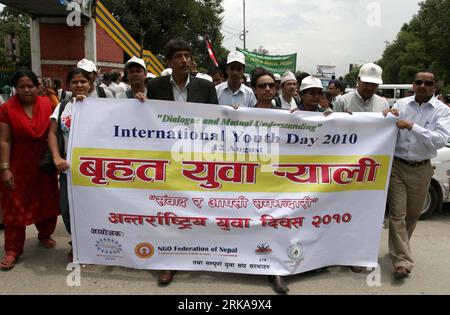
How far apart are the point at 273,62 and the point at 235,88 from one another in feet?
24.8

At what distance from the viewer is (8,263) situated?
3.54 metres

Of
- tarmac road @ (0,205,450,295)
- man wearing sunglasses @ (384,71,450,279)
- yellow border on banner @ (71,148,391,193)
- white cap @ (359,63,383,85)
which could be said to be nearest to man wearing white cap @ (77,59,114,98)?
yellow border on banner @ (71,148,391,193)

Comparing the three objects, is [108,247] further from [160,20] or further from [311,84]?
[160,20]

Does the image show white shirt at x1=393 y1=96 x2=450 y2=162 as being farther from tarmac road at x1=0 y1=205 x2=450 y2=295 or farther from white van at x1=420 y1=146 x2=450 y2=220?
white van at x1=420 y1=146 x2=450 y2=220

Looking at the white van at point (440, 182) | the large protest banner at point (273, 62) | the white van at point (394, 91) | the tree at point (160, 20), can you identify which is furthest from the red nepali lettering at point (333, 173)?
the tree at point (160, 20)

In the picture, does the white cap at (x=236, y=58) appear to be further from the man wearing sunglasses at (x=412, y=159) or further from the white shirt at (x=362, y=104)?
the man wearing sunglasses at (x=412, y=159)

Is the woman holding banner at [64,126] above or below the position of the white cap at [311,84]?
below

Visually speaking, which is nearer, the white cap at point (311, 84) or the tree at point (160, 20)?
the white cap at point (311, 84)

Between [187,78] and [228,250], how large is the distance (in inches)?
62.6

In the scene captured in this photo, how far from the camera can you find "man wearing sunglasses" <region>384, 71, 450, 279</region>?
347 cm

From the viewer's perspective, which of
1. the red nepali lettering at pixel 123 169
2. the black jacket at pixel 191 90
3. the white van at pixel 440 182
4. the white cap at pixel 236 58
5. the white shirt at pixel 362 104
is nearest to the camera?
the red nepali lettering at pixel 123 169

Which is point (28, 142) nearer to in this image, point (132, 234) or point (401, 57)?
point (132, 234)

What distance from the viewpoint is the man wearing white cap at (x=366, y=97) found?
3.69 metres

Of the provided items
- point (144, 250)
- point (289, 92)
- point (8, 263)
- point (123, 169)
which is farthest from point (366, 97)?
point (8, 263)
